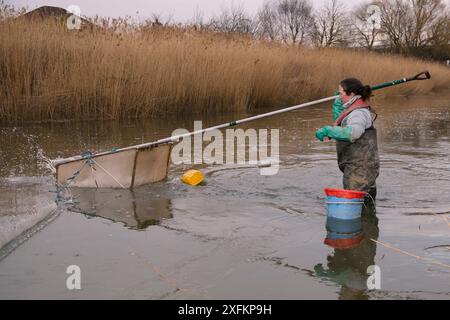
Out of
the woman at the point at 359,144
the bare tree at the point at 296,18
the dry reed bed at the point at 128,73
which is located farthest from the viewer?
the bare tree at the point at 296,18

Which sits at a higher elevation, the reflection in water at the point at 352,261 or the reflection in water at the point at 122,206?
the reflection in water at the point at 122,206

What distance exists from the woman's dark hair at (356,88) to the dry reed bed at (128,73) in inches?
284

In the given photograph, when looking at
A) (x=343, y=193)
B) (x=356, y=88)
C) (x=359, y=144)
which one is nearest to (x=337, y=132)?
(x=359, y=144)

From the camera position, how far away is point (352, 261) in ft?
12.0

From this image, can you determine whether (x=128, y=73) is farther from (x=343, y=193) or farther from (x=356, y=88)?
(x=343, y=193)

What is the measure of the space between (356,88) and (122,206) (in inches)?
95.8

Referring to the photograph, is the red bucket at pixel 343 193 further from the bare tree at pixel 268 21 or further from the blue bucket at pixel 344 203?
the bare tree at pixel 268 21

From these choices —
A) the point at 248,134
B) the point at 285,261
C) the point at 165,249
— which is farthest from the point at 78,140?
the point at 285,261

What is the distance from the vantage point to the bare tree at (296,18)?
48.6 m

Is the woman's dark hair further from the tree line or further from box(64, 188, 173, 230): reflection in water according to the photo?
the tree line

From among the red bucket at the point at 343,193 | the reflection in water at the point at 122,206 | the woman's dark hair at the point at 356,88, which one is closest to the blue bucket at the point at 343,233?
the red bucket at the point at 343,193

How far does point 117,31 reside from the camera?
38.3 ft

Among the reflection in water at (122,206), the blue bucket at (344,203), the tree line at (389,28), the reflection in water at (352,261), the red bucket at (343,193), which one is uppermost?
the tree line at (389,28)
